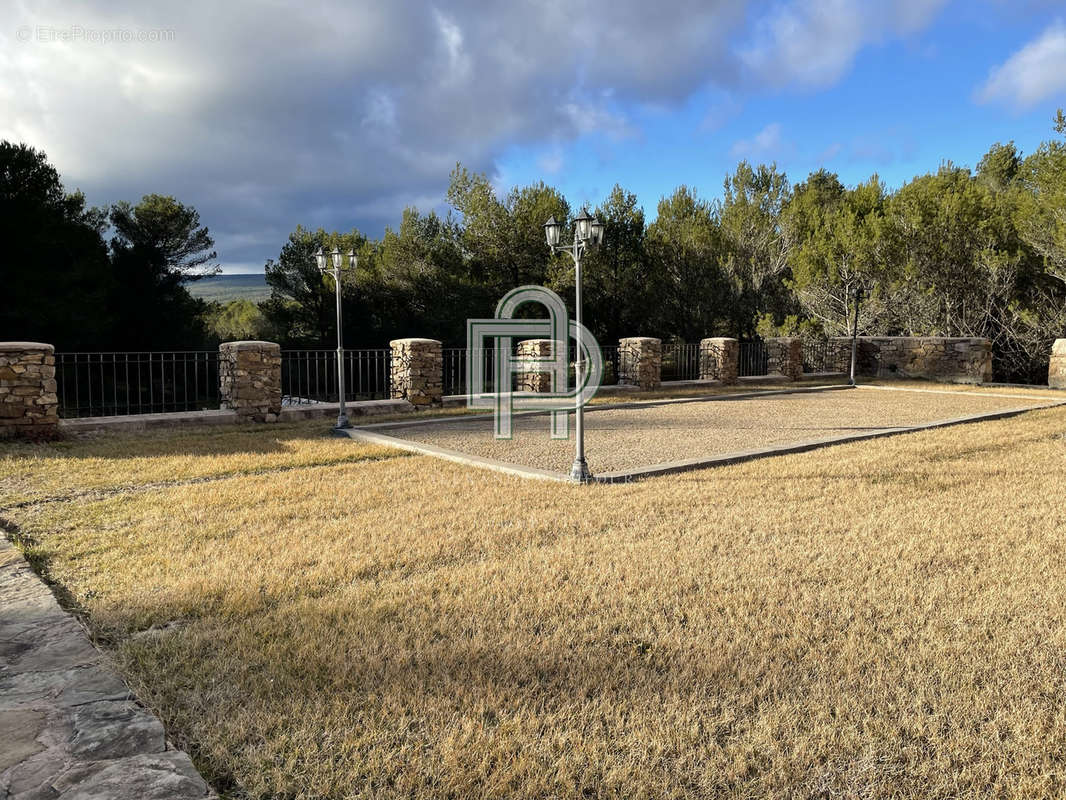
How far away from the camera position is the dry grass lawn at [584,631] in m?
2.22

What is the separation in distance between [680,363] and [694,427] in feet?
36.1

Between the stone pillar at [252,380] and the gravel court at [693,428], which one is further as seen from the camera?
the stone pillar at [252,380]

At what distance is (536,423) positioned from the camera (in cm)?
1139

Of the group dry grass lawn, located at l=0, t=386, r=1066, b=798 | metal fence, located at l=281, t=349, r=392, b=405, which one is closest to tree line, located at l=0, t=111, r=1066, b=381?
metal fence, located at l=281, t=349, r=392, b=405

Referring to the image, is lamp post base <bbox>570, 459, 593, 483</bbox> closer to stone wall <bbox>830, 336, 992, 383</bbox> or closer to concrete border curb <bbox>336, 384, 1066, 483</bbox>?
concrete border curb <bbox>336, 384, 1066, 483</bbox>

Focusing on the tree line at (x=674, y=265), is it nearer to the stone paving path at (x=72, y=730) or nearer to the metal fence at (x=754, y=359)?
the metal fence at (x=754, y=359)

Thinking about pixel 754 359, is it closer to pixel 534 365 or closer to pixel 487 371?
pixel 487 371

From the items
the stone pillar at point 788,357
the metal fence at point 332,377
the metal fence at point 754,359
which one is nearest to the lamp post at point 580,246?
the metal fence at point 332,377

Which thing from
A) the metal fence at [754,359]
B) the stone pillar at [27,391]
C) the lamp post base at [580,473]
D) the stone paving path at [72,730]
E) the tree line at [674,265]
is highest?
the tree line at [674,265]

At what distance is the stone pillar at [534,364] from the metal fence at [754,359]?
9.08 meters

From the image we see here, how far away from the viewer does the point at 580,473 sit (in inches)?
256

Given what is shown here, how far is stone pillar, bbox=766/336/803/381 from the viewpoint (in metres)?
20.3

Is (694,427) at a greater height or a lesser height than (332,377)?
lesser

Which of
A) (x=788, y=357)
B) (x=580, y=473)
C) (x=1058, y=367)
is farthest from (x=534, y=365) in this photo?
(x=1058, y=367)
